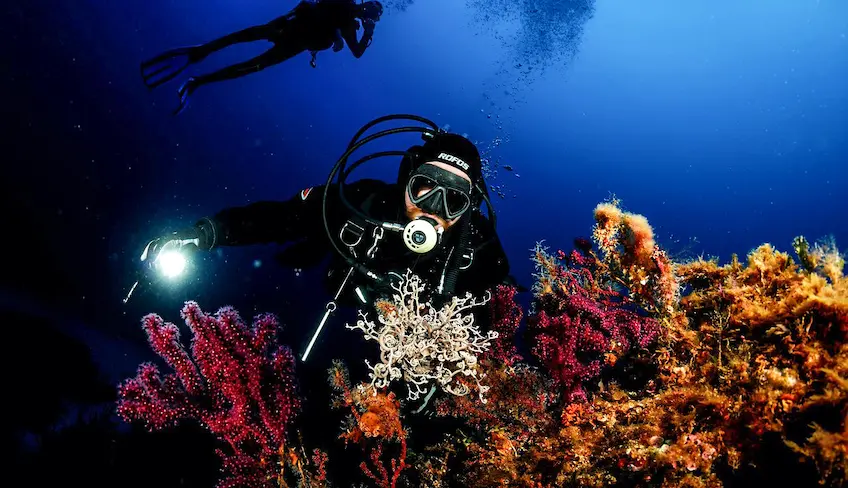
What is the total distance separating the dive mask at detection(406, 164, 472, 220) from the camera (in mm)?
4223

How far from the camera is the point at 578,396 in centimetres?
320

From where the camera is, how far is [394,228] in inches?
157

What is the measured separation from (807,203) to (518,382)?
374 ft

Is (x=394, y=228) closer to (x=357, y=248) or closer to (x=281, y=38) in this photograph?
(x=357, y=248)

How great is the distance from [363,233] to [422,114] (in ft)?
217

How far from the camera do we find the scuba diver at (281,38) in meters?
7.79

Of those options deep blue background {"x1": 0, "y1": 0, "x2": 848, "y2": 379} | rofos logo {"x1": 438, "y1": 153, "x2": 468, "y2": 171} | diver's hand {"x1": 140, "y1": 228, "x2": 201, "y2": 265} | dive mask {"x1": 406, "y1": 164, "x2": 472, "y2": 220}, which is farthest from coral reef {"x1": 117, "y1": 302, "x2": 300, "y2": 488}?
deep blue background {"x1": 0, "y1": 0, "x2": 848, "y2": 379}

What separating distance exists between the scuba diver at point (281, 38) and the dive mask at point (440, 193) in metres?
5.74

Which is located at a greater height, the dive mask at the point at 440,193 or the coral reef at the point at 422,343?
the dive mask at the point at 440,193

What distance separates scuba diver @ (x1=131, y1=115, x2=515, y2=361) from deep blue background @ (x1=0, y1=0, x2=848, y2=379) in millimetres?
2198

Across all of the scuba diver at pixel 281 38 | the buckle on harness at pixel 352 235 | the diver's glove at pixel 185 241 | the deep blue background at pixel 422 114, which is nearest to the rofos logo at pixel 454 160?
the buckle on harness at pixel 352 235

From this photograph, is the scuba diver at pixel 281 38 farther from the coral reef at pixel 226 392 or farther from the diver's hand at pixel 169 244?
the coral reef at pixel 226 392

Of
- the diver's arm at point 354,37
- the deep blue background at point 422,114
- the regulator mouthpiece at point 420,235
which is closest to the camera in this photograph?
the regulator mouthpiece at point 420,235

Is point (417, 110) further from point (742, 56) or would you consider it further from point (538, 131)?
point (742, 56)
